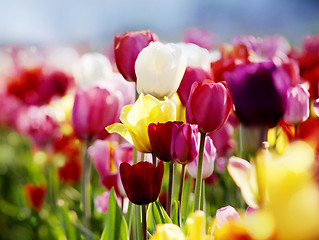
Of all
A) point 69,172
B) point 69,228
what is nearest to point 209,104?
point 69,228

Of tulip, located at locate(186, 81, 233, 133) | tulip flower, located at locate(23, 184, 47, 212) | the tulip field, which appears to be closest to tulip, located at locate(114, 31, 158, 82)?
the tulip field

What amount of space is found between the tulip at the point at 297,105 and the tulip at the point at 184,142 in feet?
0.47

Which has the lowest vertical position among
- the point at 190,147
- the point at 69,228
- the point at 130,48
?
the point at 69,228

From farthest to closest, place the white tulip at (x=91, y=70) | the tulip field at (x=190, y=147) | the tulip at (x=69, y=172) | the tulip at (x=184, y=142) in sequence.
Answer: the tulip at (x=69, y=172), the white tulip at (x=91, y=70), the tulip at (x=184, y=142), the tulip field at (x=190, y=147)

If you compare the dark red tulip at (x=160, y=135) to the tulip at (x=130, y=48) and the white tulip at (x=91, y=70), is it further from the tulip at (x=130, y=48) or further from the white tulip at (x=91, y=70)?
the white tulip at (x=91, y=70)

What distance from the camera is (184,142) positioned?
36 cm

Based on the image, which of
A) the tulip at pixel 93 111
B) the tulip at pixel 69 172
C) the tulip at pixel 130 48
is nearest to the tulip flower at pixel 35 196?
the tulip at pixel 69 172

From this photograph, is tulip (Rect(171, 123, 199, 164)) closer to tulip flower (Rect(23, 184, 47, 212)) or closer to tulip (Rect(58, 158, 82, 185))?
tulip flower (Rect(23, 184, 47, 212))

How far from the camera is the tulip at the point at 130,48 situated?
18.3 inches

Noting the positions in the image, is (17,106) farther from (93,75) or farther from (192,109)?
(192,109)

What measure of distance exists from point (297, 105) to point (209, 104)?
154mm

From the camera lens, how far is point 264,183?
240mm

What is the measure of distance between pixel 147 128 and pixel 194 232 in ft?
0.50

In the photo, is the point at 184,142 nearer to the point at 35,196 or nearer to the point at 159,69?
the point at 159,69
